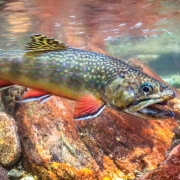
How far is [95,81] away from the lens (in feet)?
11.3

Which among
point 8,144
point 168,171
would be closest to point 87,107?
point 168,171

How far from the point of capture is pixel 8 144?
596 centimetres

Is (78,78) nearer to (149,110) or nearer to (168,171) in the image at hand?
(149,110)

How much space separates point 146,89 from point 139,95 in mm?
127

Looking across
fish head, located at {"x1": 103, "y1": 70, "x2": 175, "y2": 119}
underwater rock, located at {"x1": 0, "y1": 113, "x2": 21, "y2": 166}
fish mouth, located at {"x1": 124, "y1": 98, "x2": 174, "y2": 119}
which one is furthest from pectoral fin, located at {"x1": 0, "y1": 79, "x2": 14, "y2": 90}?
underwater rock, located at {"x1": 0, "y1": 113, "x2": 21, "y2": 166}

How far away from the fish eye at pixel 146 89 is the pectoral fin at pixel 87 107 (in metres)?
0.58

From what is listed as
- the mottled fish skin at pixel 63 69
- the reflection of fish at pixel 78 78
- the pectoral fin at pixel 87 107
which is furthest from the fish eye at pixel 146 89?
the pectoral fin at pixel 87 107

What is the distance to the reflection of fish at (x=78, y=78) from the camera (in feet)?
10.6

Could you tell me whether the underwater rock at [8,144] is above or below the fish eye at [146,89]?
below

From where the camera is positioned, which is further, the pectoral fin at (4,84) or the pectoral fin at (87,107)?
the pectoral fin at (4,84)

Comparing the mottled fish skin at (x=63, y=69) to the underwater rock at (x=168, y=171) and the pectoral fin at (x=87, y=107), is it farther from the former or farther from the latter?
the underwater rock at (x=168, y=171)

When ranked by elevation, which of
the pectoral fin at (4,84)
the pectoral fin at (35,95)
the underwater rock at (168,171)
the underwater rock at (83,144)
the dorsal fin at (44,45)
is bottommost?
the underwater rock at (83,144)

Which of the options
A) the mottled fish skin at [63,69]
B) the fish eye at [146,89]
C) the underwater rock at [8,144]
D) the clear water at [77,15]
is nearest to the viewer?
the fish eye at [146,89]

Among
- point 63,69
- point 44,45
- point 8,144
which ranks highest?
point 44,45
